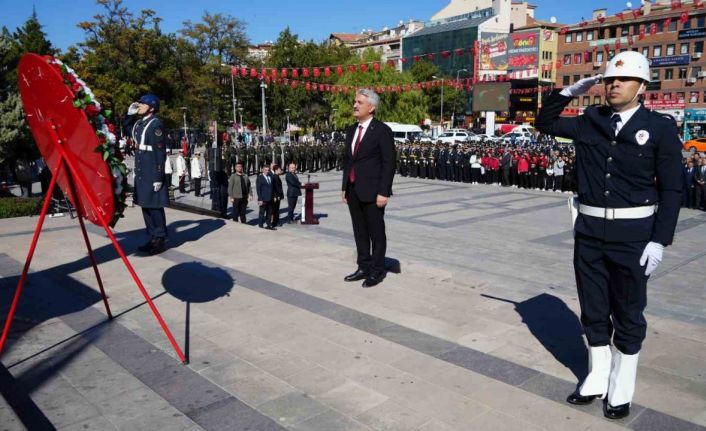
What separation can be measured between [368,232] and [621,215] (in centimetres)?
349

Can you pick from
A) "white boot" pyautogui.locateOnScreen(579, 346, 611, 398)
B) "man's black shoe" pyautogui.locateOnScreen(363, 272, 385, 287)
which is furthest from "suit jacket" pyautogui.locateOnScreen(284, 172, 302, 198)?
"white boot" pyautogui.locateOnScreen(579, 346, 611, 398)

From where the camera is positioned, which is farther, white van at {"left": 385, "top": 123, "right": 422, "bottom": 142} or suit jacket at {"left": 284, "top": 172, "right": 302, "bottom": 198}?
white van at {"left": 385, "top": 123, "right": 422, "bottom": 142}

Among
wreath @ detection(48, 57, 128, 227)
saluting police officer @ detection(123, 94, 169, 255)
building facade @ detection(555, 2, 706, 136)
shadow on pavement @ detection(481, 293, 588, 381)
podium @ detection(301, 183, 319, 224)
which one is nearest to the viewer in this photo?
wreath @ detection(48, 57, 128, 227)

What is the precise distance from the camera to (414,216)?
16.8 m

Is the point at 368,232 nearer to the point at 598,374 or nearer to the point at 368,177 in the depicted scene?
the point at 368,177

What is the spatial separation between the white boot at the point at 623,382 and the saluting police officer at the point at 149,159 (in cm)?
612

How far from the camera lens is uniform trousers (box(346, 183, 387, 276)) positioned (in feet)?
21.6

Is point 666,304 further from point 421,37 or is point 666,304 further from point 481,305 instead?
point 421,37

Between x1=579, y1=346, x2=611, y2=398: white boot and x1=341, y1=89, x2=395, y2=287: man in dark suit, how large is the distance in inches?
117

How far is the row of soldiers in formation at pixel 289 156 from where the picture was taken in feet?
91.6

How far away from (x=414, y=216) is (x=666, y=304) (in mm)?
9312

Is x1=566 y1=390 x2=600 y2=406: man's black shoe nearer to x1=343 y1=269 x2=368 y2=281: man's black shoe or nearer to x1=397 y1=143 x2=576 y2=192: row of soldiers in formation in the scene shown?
x1=343 y1=269 x2=368 y2=281: man's black shoe

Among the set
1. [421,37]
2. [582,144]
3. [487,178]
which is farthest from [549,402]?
[421,37]

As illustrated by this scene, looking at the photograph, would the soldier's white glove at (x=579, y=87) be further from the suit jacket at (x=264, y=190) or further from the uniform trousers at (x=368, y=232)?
the suit jacket at (x=264, y=190)
